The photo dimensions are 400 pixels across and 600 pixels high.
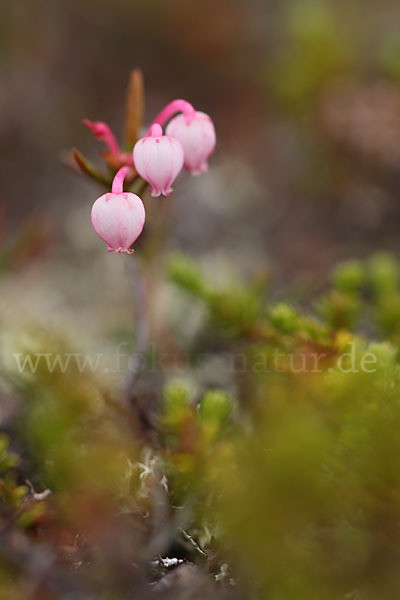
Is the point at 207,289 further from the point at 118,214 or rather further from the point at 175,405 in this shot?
the point at 118,214

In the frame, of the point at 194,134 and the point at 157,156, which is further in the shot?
the point at 194,134

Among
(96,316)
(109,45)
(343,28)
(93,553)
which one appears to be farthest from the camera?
(109,45)

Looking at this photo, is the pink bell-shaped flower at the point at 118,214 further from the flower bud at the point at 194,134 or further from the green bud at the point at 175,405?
the green bud at the point at 175,405

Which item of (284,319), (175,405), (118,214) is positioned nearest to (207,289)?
(284,319)

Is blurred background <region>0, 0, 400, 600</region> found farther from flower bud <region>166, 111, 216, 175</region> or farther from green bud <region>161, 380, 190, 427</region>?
flower bud <region>166, 111, 216, 175</region>

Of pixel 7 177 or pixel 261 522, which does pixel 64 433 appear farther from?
pixel 7 177

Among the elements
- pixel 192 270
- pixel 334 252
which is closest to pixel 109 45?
pixel 334 252
